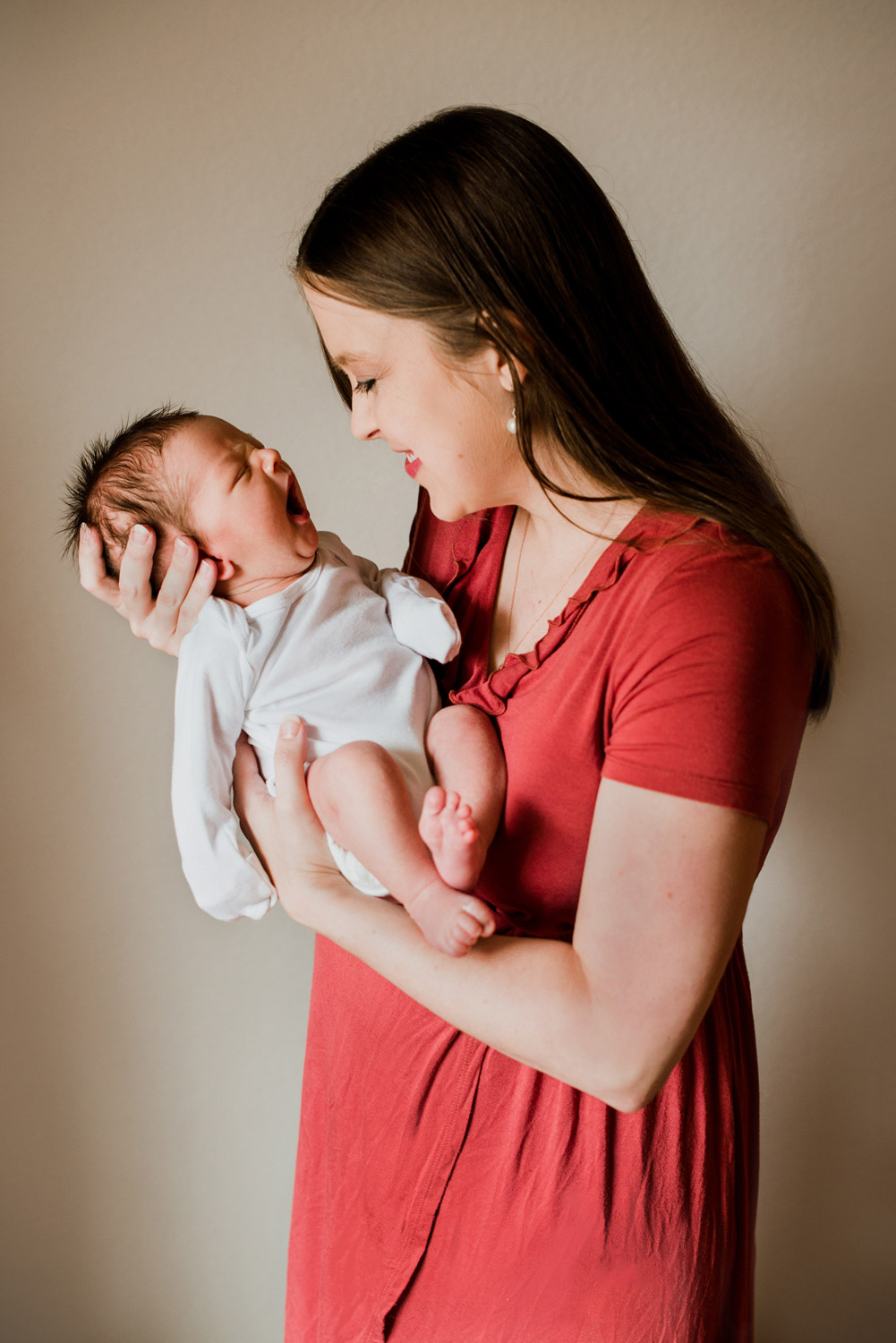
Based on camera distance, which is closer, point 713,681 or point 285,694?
point 713,681

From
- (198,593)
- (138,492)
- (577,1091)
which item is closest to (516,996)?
(577,1091)

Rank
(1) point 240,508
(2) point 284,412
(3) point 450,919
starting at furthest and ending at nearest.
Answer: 1. (2) point 284,412
2. (1) point 240,508
3. (3) point 450,919

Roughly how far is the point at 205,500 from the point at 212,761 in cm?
31

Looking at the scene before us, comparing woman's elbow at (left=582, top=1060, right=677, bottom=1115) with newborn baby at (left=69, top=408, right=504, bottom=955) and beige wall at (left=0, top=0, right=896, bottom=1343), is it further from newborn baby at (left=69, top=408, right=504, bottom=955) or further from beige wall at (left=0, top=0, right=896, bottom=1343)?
beige wall at (left=0, top=0, right=896, bottom=1343)

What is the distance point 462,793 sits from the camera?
998mm

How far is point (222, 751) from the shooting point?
1.11 metres

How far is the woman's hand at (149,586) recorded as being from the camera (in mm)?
1113

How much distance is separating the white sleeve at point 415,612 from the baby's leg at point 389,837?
161mm

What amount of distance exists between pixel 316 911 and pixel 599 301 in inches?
27.4

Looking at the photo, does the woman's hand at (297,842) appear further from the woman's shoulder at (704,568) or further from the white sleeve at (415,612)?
the woman's shoulder at (704,568)

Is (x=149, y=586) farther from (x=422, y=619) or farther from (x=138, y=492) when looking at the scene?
(x=422, y=619)

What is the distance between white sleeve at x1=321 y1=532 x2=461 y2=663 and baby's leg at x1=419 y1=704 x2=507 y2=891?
83 mm

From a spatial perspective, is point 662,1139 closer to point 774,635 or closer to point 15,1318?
point 774,635

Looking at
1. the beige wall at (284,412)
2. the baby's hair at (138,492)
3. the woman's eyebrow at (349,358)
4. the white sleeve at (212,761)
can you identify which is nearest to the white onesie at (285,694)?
the white sleeve at (212,761)
